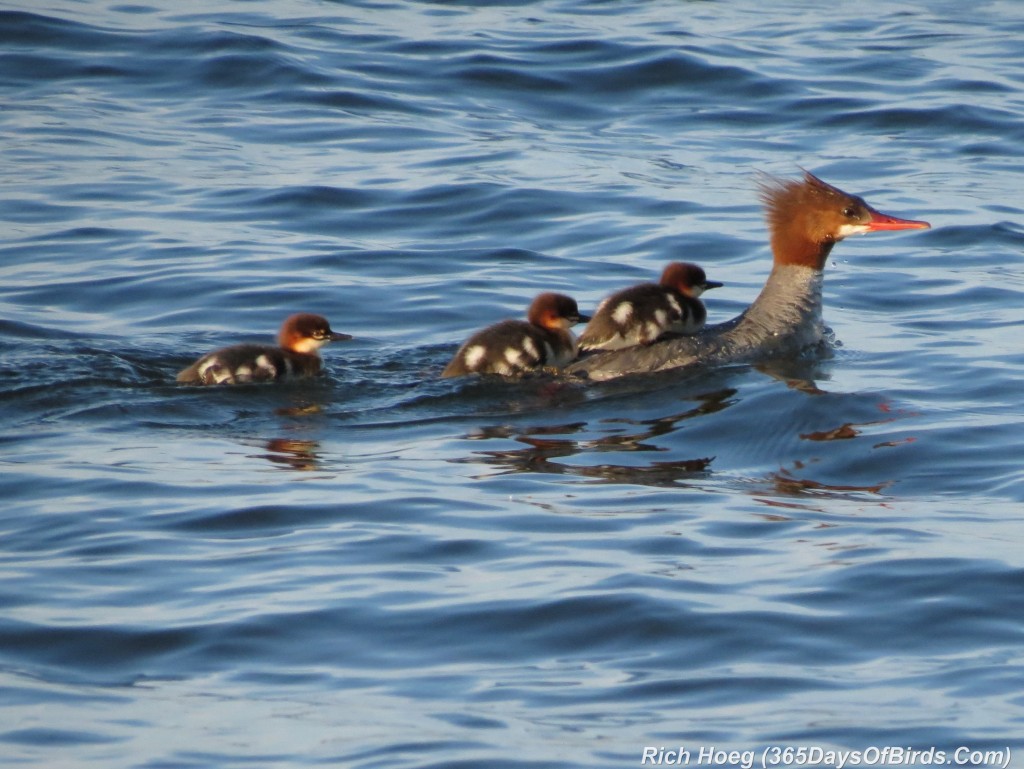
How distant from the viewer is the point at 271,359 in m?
8.16

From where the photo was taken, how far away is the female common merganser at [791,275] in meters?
8.93

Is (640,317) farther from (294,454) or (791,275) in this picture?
(294,454)

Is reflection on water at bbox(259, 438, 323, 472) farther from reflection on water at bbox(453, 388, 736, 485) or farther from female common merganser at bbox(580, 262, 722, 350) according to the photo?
female common merganser at bbox(580, 262, 722, 350)

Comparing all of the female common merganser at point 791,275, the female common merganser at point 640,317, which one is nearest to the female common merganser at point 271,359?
the female common merganser at point 640,317

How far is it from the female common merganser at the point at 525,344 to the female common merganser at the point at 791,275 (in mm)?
560

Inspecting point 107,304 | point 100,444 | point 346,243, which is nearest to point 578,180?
point 346,243

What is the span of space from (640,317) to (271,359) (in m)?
1.86

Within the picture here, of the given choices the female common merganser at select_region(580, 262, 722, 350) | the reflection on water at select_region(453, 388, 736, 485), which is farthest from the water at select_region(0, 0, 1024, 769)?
the female common merganser at select_region(580, 262, 722, 350)

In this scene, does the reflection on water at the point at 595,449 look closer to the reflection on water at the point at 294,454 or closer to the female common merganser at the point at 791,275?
the reflection on water at the point at 294,454

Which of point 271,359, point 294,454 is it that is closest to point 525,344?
point 271,359

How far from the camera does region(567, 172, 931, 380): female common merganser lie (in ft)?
29.3

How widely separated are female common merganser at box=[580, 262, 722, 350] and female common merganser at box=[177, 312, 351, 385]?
1278mm

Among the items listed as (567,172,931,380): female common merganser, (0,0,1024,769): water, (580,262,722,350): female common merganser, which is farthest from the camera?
(567,172,931,380): female common merganser

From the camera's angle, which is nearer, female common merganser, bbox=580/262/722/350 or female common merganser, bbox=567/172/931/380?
female common merganser, bbox=580/262/722/350
